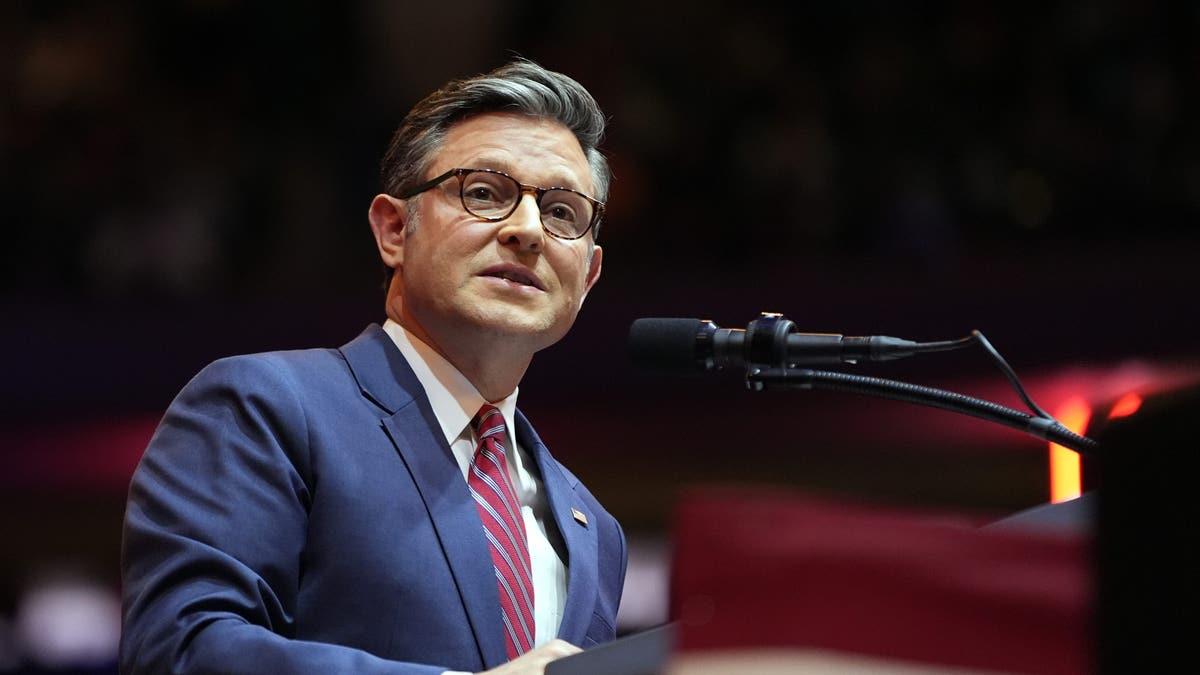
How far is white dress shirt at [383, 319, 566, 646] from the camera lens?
1.91 m

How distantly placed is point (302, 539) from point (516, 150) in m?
0.65

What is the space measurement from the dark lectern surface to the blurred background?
7.32 feet

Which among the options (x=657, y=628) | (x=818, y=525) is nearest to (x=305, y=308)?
(x=657, y=628)

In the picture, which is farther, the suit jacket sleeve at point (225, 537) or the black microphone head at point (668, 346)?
the black microphone head at point (668, 346)

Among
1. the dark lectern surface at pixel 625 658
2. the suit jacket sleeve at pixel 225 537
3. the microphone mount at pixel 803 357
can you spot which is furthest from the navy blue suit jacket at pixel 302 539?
the microphone mount at pixel 803 357

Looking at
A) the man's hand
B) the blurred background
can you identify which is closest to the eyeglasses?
the man's hand

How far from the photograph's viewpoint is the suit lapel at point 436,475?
5.65 ft

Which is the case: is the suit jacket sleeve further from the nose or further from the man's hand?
the nose

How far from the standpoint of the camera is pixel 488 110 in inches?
82.5

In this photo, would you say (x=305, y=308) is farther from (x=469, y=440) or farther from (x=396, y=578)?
(x=396, y=578)

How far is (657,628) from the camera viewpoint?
4.24ft

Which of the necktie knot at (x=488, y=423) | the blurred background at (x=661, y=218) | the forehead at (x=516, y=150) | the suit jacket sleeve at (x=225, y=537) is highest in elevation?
the blurred background at (x=661, y=218)

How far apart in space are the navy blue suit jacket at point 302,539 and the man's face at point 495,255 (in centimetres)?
16

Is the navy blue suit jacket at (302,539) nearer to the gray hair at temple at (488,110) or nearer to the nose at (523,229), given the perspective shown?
the nose at (523,229)
